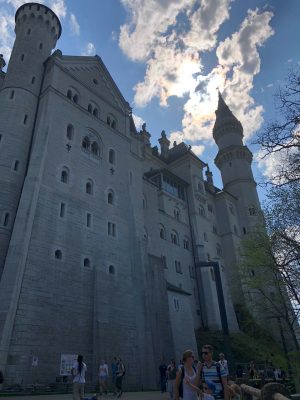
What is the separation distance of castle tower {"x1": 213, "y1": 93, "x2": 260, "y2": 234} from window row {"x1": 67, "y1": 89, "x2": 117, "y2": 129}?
33.7m

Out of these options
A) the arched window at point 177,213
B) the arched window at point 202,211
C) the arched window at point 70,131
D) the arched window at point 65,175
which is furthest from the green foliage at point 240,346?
the arched window at point 70,131

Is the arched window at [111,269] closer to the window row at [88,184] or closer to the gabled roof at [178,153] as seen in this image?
the window row at [88,184]

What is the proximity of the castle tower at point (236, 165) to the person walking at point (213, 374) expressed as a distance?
55.7m

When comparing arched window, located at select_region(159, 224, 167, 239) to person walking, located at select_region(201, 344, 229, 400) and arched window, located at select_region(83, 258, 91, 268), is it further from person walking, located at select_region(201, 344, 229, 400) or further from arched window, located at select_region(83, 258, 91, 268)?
person walking, located at select_region(201, 344, 229, 400)

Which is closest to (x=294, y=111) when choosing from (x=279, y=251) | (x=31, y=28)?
(x=279, y=251)

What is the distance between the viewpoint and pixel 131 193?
3584 cm

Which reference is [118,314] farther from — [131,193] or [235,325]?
[235,325]

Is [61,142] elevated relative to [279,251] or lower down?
elevated

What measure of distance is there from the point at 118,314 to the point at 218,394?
67.2ft

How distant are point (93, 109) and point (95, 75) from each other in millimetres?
5151

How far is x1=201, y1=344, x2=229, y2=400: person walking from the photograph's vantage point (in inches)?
304

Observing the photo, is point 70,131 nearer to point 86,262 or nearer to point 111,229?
point 111,229

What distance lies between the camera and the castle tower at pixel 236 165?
2496 inches

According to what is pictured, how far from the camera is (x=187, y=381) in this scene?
6.98 m
